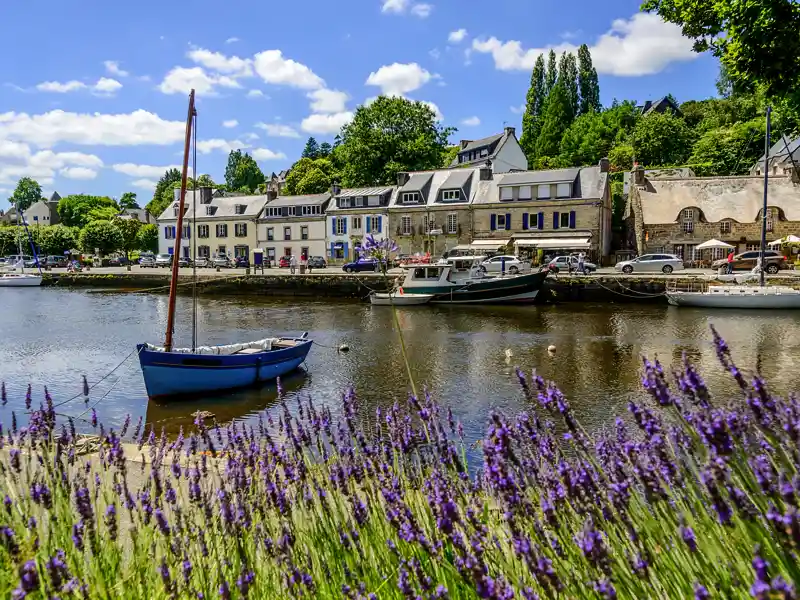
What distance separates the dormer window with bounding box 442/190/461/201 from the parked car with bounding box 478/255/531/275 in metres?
11.0

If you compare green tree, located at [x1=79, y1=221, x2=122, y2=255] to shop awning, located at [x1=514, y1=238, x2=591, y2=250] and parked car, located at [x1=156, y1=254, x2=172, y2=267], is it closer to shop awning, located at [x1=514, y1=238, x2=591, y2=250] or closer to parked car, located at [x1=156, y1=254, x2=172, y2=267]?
parked car, located at [x1=156, y1=254, x2=172, y2=267]

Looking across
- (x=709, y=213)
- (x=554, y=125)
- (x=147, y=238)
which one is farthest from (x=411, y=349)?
(x=147, y=238)

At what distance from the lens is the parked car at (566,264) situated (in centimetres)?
4165

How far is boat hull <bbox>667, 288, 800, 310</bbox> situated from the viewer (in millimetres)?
31156

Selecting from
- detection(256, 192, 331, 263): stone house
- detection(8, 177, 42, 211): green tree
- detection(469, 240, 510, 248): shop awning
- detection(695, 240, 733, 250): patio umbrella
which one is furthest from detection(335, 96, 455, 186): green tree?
detection(8, 177, 42, 211): green tree

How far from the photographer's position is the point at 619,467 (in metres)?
3.41

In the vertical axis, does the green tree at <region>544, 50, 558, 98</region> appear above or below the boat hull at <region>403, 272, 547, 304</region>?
above

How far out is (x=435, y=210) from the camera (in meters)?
53.1

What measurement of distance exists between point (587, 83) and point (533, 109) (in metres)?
11.3

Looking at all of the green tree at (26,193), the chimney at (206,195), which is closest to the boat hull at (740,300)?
the chimney at (206,195)

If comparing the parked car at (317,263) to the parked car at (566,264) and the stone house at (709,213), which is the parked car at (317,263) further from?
the stone house at (709,213)

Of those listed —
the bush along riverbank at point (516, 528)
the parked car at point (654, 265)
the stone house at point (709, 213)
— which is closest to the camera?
the bush along riverbank at point (516, 528)

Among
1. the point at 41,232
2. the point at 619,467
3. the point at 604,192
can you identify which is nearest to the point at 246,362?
the point at 619,467

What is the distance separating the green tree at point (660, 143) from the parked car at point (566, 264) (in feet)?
105
